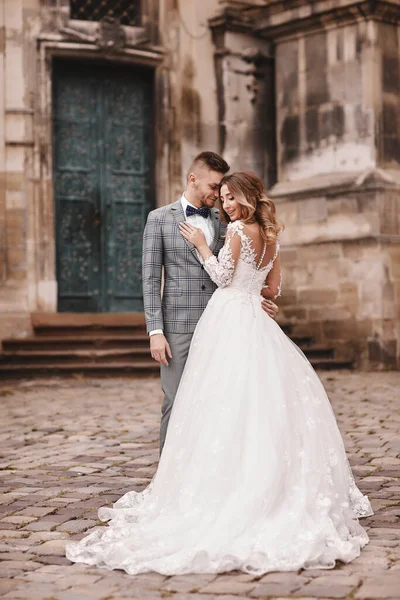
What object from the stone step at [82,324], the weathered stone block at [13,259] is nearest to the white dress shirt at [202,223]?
the stone step at [82,324]

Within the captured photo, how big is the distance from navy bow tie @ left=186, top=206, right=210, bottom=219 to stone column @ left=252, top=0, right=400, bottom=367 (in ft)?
27.4

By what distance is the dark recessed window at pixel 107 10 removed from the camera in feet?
48.6

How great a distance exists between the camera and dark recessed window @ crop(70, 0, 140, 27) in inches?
583

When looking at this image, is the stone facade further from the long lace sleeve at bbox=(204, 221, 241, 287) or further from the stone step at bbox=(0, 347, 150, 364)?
the long lace sleeve at bbox=(204, 221, 241, 287)

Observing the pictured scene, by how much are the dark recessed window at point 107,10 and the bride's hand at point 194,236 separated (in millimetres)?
10050

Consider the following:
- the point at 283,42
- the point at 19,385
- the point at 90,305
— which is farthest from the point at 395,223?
the point at 19,385

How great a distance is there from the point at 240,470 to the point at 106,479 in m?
1.81

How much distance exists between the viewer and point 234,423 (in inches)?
190

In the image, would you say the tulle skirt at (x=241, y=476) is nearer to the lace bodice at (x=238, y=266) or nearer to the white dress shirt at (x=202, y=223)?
the lace bodice at (x=238, y=266)

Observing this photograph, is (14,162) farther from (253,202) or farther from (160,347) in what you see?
(253,202)

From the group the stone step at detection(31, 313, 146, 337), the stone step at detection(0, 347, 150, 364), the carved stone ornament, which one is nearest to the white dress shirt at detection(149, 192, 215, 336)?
the stone step at detection(0, 347, 150, 364)

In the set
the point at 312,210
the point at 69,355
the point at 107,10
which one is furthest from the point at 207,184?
the point at 107,10

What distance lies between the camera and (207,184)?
5379 mm

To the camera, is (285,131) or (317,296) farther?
(285,131)
